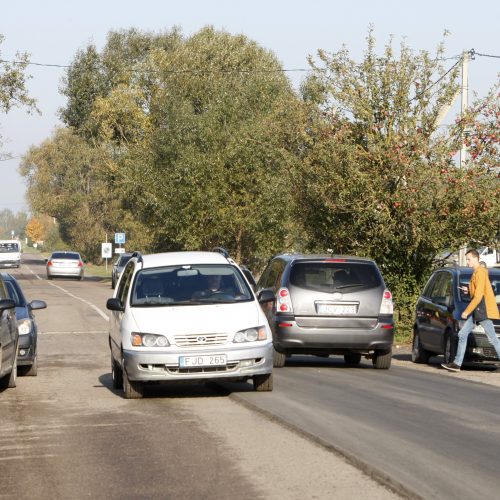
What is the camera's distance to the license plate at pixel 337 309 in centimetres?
1833

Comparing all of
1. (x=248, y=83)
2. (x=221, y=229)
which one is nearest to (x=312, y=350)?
(x=221, y=229)

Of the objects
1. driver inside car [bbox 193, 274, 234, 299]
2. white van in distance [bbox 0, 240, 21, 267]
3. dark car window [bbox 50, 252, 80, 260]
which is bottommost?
white van in distance [bbox 0, 240, 21, 267]

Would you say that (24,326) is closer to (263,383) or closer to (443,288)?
(263,383)

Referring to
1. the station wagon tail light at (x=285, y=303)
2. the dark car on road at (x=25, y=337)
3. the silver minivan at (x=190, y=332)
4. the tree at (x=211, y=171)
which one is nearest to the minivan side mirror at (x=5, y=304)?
the silver minivan at (x=190, y=332)

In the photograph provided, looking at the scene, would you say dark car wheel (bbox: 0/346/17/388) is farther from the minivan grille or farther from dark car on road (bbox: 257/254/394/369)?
dark car on road (bbox: 257/254/394/369)

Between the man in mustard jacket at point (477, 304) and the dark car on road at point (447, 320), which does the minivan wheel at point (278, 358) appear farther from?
the dark car on road at point (447, 320)

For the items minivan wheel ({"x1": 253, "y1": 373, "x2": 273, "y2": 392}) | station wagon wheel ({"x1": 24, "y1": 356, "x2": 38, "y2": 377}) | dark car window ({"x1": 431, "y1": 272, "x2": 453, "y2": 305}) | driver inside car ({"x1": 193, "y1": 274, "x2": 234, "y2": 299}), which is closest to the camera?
minivan wheel ({"x1": 253, "y1": 373, "x2": 273, "y2": 392})

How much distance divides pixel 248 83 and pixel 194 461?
48655 millimetres

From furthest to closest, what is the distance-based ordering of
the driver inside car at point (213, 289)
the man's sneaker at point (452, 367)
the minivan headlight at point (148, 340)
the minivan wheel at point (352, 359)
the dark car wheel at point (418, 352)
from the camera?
the dark car wheel at point (418, 352), the minivan wheel at point (352, 359), the man's sneaker at point (452, 367), the driver inside car at point (213, 289), the minivan headlight at point (148, 340)

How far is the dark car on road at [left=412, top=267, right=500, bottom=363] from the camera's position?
64.1 ft

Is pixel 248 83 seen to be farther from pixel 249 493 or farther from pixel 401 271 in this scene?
pixel 249 493

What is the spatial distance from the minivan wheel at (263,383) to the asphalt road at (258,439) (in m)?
0.16

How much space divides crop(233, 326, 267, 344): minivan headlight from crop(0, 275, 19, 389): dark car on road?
2611 millimetres

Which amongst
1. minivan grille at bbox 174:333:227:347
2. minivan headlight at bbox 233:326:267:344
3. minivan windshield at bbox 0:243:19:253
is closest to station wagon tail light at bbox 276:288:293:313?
minivan headlight at bbox 233:326:267:344
